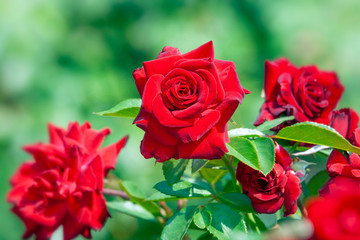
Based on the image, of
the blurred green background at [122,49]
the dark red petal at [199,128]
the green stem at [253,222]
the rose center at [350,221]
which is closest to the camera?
the rose center at [350,221]

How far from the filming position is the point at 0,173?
1396mm

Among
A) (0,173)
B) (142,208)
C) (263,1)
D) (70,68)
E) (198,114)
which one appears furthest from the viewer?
(263,1)

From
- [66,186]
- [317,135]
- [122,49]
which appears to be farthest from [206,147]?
[122,49]

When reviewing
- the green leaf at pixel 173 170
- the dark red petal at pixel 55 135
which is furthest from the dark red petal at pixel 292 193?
the dark red petal at pixel 55 135

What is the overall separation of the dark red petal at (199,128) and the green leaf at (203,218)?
98 mm

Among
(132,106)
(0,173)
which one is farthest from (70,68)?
(132,106)

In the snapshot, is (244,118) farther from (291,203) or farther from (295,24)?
(291,203)

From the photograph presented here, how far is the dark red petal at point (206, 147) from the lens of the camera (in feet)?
1.32

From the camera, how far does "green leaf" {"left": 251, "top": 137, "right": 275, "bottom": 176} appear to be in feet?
1.39

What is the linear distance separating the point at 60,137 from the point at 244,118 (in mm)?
860

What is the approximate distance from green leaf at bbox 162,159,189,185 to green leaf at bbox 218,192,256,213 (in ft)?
0.19

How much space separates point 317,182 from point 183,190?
172 millimetres

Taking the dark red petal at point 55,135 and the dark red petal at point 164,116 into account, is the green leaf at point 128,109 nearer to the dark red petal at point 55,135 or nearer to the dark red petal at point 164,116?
the dark red petal at point 164,116

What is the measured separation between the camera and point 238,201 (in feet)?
1.55
